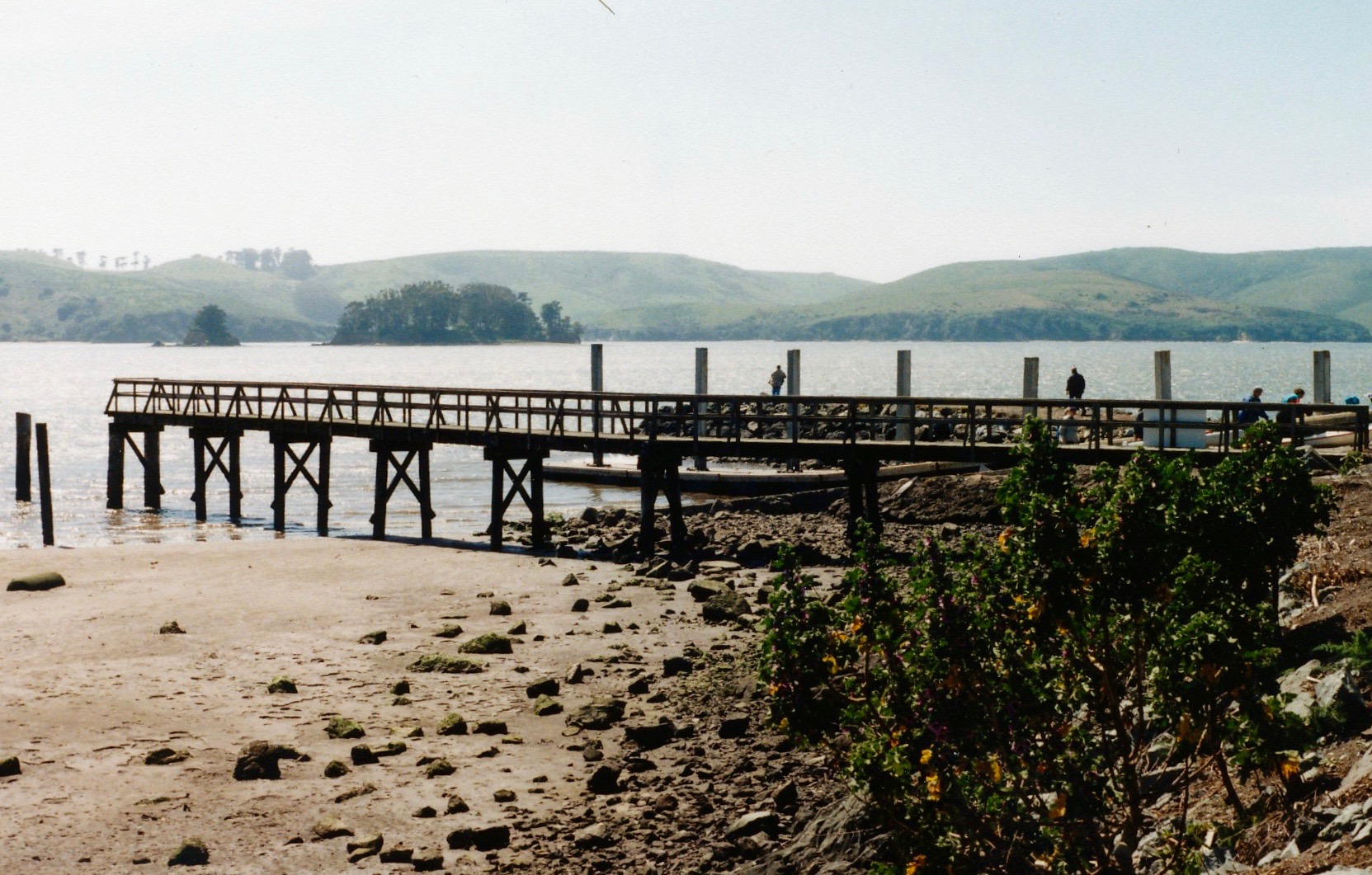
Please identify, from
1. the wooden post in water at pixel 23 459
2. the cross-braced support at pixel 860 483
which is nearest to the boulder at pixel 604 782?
the cross-braced support at pixel 860 483

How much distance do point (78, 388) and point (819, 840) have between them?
15422 cm

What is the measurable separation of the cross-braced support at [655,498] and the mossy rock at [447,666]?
10.0 meters

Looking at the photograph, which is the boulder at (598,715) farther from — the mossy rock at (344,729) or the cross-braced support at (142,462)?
the cross-braced support at (142,462)

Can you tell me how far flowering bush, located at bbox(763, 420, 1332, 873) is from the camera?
704cm

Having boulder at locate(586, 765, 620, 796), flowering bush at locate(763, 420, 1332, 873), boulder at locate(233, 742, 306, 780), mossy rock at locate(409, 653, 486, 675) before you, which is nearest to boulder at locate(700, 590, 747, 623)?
mossy rock at locate(409, 653, 486, 675)

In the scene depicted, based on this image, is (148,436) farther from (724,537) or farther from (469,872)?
(469,872)

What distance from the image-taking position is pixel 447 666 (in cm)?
1712

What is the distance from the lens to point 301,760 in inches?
526

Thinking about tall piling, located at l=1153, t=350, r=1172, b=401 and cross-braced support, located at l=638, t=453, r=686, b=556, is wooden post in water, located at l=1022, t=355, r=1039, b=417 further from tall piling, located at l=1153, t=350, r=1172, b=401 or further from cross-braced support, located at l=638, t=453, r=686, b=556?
cross-braced support, located at l=638, t=453, r=686, b=556

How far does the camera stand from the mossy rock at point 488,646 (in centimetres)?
1805

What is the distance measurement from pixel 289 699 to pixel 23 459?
95.8 feet

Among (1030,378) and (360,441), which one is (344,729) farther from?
(360,441)

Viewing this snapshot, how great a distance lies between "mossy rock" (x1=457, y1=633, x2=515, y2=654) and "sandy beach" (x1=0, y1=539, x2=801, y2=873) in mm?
266

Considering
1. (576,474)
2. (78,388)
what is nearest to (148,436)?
(576,474)
